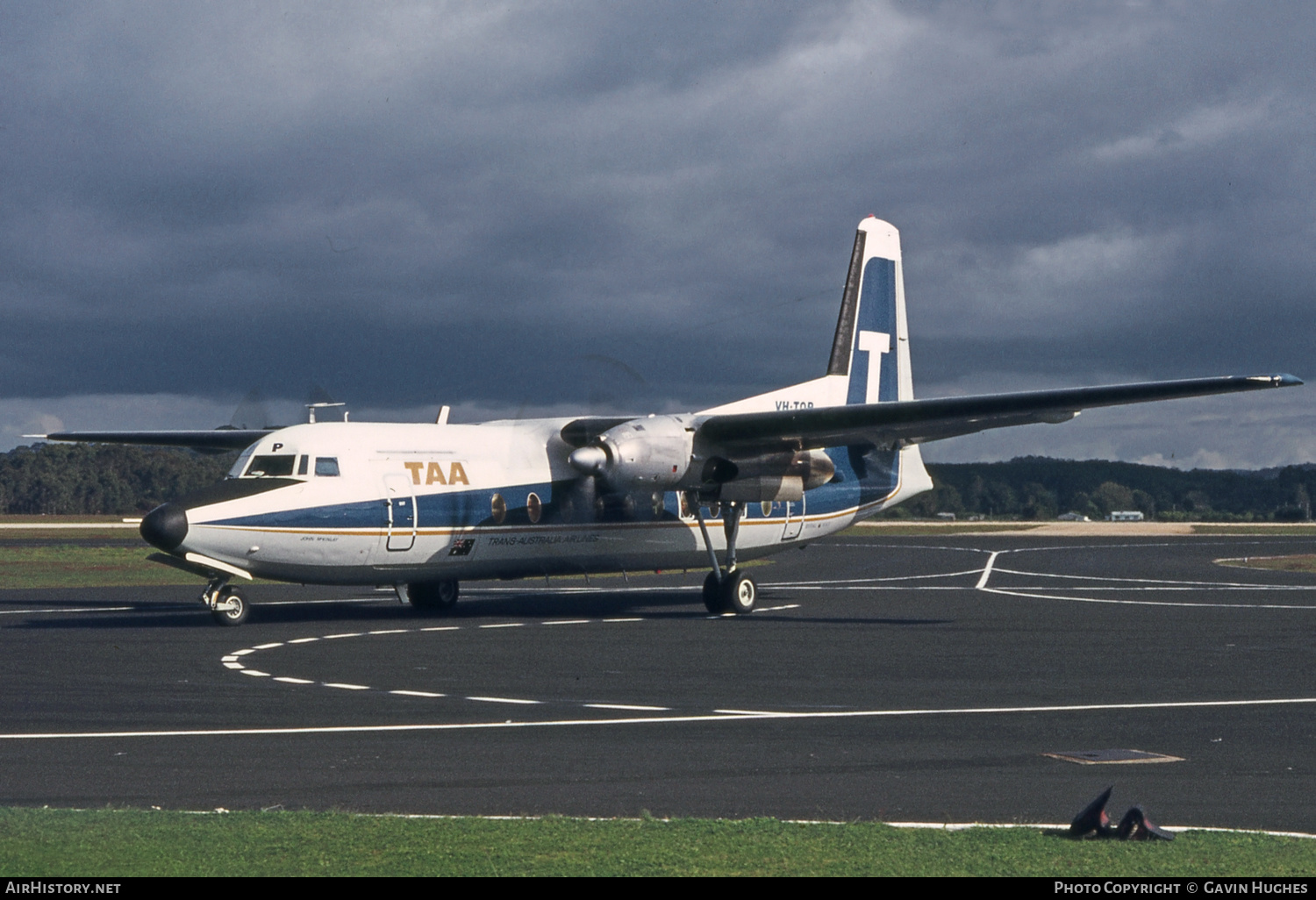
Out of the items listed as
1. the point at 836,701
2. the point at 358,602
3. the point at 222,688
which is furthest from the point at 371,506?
the point at 836,701

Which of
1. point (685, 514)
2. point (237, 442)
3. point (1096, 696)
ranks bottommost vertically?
point (1096, 696)

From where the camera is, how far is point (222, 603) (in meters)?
24.0

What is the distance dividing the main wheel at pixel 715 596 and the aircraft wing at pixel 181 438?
11801 mm

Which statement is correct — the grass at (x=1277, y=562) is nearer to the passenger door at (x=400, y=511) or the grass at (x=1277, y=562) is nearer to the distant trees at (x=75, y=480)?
the passenger door at (x=400, y=511)

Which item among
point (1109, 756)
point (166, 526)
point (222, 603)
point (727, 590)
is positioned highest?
point (166, 526)

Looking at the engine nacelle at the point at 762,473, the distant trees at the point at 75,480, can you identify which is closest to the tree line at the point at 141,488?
the distant trees at the point at 75,480

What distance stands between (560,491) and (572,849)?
20.8m

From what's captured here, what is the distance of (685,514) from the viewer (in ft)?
98.3

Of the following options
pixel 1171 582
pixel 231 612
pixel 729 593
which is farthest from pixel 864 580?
pixel 231 612

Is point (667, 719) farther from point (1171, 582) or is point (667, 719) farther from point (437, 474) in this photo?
point (1171, 582)

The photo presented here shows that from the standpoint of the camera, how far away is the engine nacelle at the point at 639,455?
26.7 meters

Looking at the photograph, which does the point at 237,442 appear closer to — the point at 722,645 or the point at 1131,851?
the point at 722,645

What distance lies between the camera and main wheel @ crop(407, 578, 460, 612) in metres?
28.3

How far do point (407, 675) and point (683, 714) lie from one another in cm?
481
